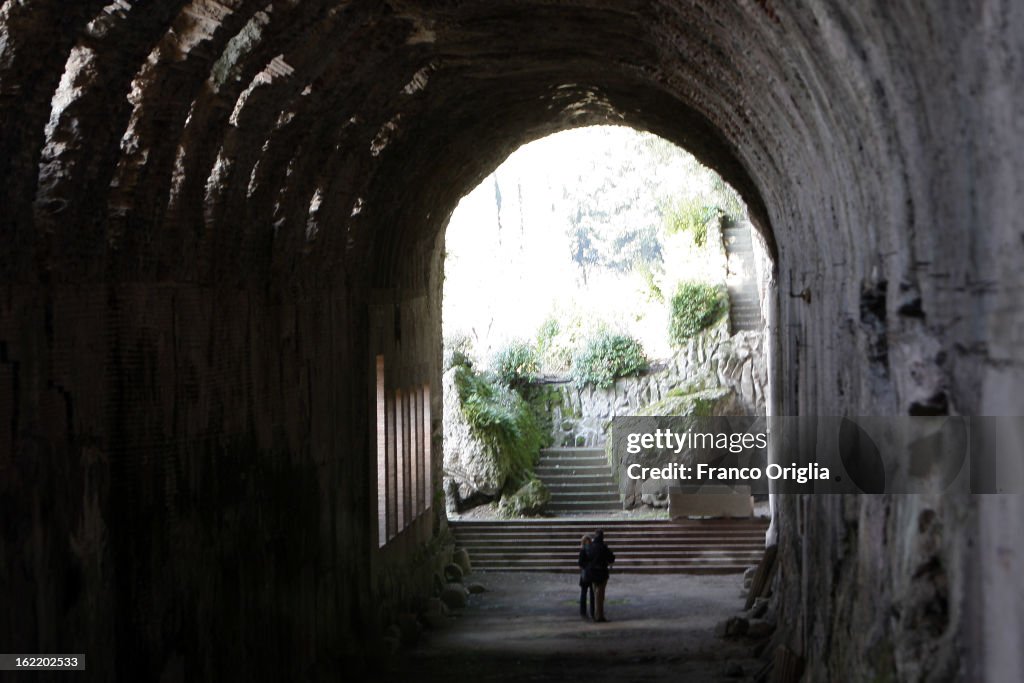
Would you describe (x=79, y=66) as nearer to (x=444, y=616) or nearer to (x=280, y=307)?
(x=280, y=307)

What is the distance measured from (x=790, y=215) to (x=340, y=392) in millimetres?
5286

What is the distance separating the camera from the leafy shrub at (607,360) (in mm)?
30688

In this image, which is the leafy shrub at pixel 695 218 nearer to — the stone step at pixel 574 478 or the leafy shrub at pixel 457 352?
the leafy shrub at pixel 457 352

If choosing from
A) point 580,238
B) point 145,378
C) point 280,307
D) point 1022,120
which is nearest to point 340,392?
point 280,307

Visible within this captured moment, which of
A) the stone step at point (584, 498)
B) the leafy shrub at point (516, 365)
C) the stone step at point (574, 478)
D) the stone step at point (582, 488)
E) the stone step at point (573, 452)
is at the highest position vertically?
the leafy shrub at point (516, 365)

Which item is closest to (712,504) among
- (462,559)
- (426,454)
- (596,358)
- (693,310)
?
(462,559)

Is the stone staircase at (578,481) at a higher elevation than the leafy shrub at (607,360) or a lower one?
lower

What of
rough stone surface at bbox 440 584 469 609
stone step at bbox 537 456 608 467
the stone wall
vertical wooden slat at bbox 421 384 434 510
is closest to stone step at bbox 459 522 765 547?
vertical wooden slat at bbox 421 384 434 510

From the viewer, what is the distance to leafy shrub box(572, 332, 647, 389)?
3069cm

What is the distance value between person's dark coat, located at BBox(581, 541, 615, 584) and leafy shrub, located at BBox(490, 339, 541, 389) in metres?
13.4

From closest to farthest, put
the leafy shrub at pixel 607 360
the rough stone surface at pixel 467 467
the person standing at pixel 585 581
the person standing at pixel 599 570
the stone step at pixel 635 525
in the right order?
the person standing at pixel 599 570, the person standing at pixel 585 581, the stone step at pixel 635 525, the rough stone surface at pixel 467 467, the leafy shrub at pixel 607 360

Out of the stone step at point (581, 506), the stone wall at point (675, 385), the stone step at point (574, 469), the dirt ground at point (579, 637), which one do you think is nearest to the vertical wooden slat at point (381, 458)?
the dirt ground at point (579, 637)

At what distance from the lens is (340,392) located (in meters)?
13.8

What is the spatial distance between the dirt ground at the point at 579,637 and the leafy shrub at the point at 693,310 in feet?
32.3
